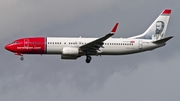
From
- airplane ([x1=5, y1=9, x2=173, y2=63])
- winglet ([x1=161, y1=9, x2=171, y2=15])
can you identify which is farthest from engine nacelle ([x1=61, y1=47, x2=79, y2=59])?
winglet ([x1=161, y1=9, x2=171, y2=15])

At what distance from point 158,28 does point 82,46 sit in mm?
13998

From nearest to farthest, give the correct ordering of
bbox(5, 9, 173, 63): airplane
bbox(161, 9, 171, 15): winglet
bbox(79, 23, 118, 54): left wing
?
bbox(79, 23, 118, 54): left wing
bbox(5, 9, 173, 63): airplane
bbox(161, 9, 171, 15): winglet

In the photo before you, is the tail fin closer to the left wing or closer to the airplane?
the airplane

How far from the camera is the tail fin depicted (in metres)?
96.3

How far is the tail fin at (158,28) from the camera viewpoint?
96.3m

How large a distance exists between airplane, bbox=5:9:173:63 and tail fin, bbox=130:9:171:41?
857 mm

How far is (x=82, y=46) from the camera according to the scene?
9031 centimetres

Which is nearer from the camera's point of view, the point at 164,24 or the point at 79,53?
the point at 79,53

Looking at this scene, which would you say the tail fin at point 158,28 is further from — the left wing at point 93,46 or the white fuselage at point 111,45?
the left wing at point 93,46

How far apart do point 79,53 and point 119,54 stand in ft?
20.5

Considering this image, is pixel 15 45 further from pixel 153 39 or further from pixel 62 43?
pixel 153 39

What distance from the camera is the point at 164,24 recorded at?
98.4 metres

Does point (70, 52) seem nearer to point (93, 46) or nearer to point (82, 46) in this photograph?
point (82, 46)

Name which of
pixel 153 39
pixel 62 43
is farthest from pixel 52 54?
pixel 153 39
